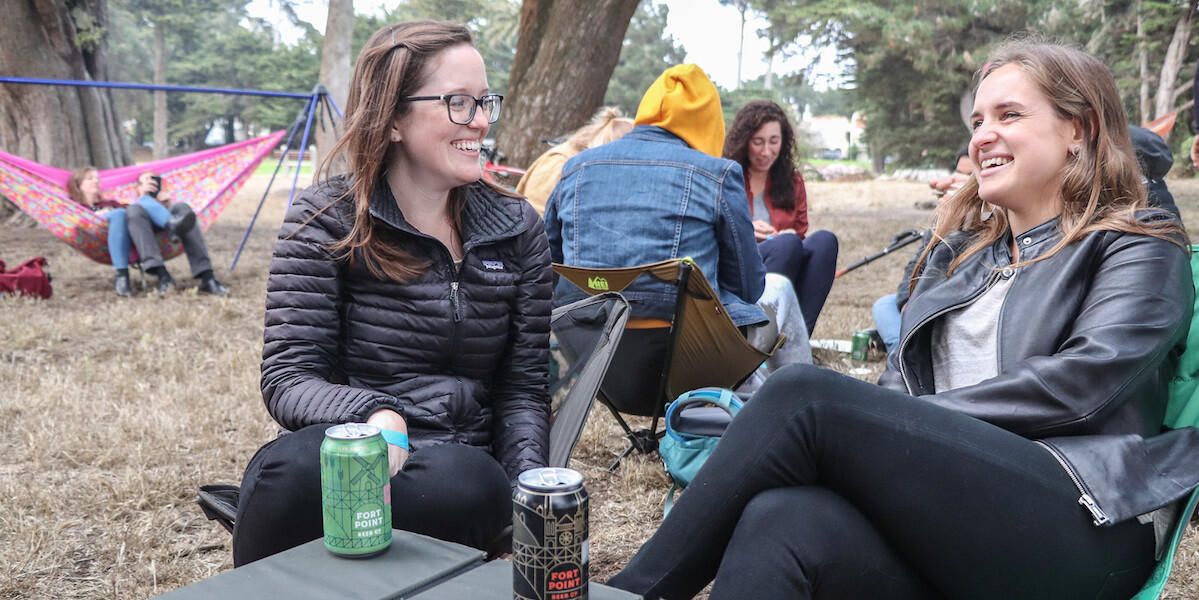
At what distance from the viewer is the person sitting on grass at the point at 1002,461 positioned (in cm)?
A: 144

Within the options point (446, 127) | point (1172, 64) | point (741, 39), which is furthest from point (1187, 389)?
point (741, 39)

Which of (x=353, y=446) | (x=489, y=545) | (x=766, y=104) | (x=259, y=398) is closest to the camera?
(x=353, y=446)

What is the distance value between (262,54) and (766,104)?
3117 cm

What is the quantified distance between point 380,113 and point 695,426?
95cm

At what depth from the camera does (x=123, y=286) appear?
6051mm

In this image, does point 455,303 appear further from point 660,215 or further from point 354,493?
point 660,215

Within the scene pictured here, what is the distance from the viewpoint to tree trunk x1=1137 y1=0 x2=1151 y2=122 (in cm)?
1167

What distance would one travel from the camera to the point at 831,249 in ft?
13.2

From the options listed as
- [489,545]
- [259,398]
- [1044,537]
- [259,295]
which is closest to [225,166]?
[259,295]

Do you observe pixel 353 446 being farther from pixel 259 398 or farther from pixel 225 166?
pixel 225 166

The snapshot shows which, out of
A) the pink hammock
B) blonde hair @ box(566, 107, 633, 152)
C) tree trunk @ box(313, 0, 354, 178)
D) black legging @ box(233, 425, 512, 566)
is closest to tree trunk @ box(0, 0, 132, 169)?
the pink hammock

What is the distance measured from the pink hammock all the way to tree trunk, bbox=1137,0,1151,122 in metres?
10.5

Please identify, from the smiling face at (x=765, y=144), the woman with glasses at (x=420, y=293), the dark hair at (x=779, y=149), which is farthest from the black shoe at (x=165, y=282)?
the woman with glasses at (x=420, y=293)

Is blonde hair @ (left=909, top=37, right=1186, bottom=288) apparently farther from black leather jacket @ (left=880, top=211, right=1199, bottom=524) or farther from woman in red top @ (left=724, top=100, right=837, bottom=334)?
woman in red top @ (left=724, top=100, right=837, bottom=334)
